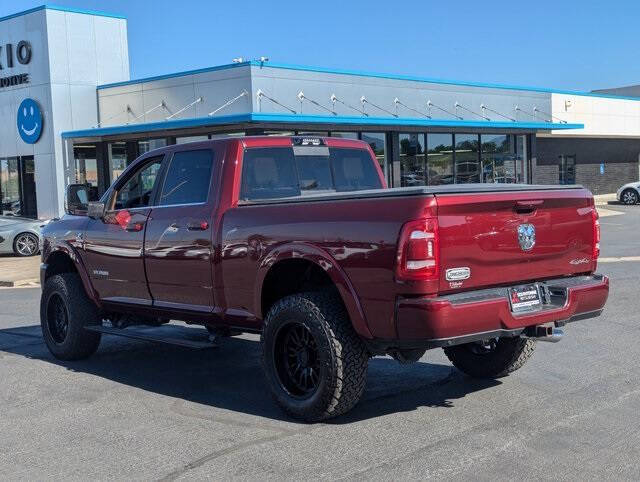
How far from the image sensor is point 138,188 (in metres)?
7.80

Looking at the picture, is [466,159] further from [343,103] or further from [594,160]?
[594,160]

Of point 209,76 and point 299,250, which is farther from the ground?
point 209,76

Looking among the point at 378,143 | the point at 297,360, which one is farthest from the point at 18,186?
the point at 297,360

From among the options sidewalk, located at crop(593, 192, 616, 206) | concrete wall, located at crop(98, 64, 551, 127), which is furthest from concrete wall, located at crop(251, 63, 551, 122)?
sidewalk, located at crop(593, 192, 616, 206)

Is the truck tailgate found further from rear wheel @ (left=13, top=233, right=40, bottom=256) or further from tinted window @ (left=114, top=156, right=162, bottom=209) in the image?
rear wheel @ (left=13, top=233, right=40, bottom=256)

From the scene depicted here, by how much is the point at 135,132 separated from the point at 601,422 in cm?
2077

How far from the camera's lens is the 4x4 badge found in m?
5.58

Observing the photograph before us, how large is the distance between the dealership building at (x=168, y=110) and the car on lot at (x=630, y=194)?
7416 mm

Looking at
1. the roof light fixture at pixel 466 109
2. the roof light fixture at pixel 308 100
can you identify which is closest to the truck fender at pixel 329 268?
the roof light fixture at pixel 308 100

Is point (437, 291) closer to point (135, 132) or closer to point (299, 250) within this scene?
point (299, 250)

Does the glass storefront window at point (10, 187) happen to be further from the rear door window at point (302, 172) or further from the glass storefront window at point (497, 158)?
the rear door window at point (302, 172)

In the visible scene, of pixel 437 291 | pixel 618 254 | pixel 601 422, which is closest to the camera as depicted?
pixel 437 291

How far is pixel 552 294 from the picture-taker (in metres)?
5.82

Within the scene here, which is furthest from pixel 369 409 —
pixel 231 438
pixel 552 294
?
pixel 552 294
